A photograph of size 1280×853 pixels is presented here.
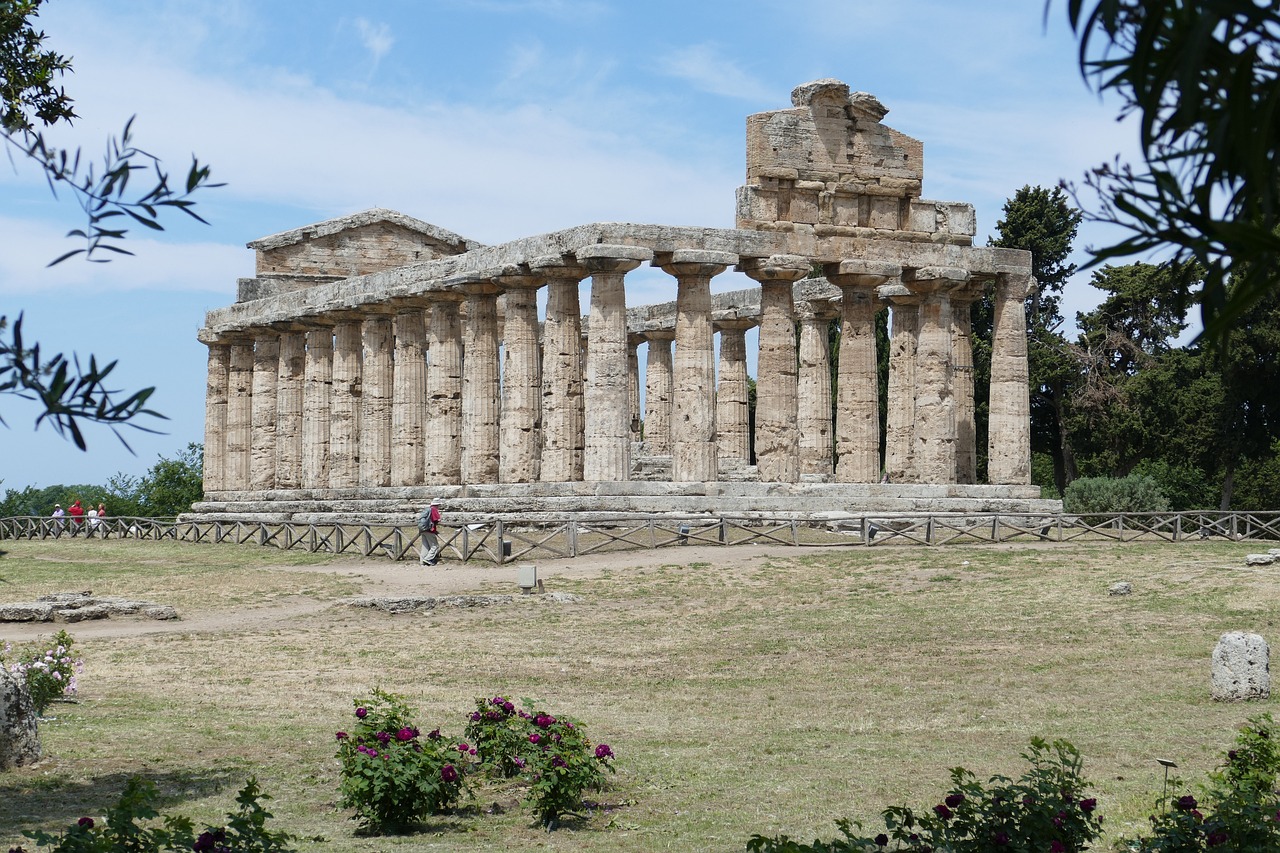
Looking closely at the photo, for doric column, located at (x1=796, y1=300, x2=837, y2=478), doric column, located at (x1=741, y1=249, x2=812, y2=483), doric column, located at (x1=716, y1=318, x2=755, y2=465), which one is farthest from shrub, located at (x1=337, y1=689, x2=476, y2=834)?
doric column, located at (x1=796, y1=300, x2=837, y2=478)

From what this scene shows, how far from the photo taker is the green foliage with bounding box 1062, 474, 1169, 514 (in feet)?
173

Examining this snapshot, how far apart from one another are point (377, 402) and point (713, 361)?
13972 mm

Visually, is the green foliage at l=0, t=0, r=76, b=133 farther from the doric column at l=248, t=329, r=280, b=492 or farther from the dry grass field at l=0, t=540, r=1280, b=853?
the doric column at l=248, t=329, r=280, b=492

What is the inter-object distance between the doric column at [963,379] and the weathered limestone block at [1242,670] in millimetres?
27726

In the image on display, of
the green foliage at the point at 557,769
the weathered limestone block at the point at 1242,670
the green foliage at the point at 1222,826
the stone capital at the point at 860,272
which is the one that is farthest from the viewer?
the stone capital at the point at 860,272

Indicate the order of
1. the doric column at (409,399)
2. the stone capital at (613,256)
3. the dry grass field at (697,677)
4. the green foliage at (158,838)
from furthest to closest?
the doric column at (409,399)
the stone capital at (613,256)
the dry grass field at (697,677)
the green foliage at (158,838)

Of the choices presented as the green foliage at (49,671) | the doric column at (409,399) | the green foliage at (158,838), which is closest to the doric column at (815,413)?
the doric column at (409,399)

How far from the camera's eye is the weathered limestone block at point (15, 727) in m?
14.4

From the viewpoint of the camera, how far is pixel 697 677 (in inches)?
827

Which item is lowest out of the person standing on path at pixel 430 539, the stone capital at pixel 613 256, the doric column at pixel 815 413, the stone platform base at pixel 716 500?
the person standing on path at pixel 430 539

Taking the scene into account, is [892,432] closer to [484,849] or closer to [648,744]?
[648,744]

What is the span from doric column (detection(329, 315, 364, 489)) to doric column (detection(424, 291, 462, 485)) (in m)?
5.17

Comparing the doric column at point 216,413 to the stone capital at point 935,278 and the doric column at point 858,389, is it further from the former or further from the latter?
the stone capital at point 935,278

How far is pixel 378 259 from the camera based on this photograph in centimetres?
5659
